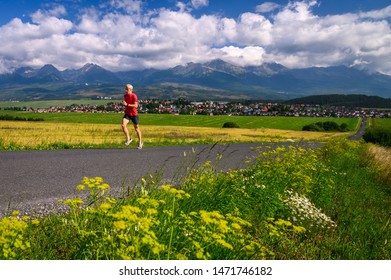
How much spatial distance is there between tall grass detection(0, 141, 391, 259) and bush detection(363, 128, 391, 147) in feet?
84.6

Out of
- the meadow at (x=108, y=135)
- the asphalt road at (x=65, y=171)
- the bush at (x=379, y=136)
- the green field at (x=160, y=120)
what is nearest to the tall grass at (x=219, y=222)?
the asphalt road at (x=65, y=171)

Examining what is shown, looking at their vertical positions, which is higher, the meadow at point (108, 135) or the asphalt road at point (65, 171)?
the asphalt road at point (65, 171)

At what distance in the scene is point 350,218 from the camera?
6.21 metres

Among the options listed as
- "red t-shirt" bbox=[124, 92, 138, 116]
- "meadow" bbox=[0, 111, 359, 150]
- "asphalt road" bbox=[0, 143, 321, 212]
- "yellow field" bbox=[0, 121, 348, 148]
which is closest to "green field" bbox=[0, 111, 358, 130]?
"meadow" bbox=[0, 111, 359, 150]

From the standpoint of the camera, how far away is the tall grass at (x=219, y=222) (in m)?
2.90

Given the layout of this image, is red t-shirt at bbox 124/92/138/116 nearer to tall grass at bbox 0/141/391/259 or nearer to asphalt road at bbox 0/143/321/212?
asphalt road at bbox 0/143/321/212

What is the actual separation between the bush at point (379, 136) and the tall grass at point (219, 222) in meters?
25.8

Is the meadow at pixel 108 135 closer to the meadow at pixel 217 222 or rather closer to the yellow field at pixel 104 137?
the yellow field at pixel 104 137

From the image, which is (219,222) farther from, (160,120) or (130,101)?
(160,120)

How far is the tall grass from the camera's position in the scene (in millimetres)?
2896

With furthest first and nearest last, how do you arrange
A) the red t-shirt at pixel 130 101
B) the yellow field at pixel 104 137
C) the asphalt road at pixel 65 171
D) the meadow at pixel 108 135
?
the yellow field at pixel 104 137
the meadow at pixel 108 135
the red t-shirt at pixel 130 101
the asphalt road at pixel 65 171

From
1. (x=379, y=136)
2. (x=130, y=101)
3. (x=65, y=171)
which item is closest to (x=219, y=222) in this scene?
(x=65, y=171)

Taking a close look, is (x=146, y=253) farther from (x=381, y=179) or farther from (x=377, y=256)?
(x=381, y=179)
